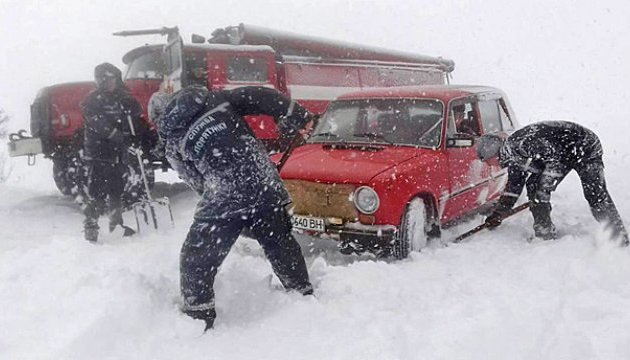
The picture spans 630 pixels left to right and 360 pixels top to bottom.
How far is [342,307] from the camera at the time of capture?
3338 millimetres

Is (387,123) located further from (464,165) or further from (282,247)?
(282,247)

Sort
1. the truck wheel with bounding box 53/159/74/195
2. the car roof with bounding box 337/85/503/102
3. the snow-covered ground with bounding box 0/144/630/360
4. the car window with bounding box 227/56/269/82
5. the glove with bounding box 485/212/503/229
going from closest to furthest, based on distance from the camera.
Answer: the snow-covered ground with bounding box 0/144/630/360 → the glove with bounding box 485/212/503/229 → the car roof with bounding box 337/85/503/102 → the truck wheel with bounding box 53/159/74/195 → the car window with bounding box 227/56/269/82

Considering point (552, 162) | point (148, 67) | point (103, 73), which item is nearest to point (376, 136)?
point (552, 162)

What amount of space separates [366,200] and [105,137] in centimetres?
299

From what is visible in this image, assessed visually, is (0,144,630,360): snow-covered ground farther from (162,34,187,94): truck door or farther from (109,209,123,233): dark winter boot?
(162,34,187,94): truck door

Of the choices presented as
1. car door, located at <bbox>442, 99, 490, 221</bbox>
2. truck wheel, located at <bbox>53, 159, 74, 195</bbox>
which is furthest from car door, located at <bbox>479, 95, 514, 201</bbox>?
truck wheel, located at <bbox>53, 159, 74, 195</bbox>

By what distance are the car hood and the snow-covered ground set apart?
766 millimetres

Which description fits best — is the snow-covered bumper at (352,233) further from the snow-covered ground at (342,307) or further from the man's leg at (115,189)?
the man's leg at (115,189)

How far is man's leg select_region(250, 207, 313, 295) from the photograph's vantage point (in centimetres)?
341

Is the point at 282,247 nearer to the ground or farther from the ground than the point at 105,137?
farther from the ground

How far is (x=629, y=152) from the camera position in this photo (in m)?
11.3

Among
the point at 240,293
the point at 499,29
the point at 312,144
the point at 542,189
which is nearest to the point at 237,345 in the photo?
the point at 240,293

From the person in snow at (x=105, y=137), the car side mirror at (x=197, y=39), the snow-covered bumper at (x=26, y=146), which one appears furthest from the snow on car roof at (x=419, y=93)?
the snow-covered bumper at (x=26, y=146)

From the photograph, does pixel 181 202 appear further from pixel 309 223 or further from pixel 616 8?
pixel 616 8
